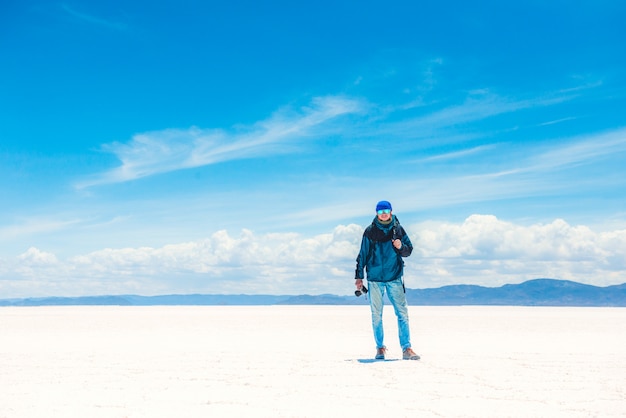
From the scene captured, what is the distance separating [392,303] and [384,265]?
1.82ft

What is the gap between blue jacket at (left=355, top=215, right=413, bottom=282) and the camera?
27.9 feet

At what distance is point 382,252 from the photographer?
8.59 m

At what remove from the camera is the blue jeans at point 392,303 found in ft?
27.8
